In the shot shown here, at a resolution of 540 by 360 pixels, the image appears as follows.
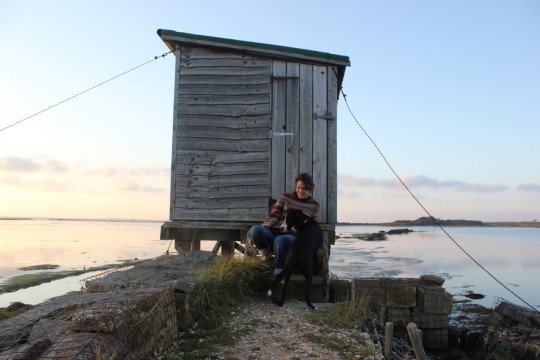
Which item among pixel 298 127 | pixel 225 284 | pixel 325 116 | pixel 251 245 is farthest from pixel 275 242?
pixel 325 116

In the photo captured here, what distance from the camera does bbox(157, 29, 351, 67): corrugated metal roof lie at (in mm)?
8609

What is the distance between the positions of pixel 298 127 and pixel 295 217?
116 inches

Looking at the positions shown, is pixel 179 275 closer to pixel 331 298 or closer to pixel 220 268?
pixel 220 268

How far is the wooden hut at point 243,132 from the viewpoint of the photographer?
8508 mm

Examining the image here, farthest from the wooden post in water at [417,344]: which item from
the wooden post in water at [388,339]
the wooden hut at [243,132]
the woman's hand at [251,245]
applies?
the wooden hut at [243,132]

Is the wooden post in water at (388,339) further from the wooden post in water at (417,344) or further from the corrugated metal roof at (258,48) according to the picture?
the corrugated metal roof at (258,48)

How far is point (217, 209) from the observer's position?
8578mm

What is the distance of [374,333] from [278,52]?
5.64m

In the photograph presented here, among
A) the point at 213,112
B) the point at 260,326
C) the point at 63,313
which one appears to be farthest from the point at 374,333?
the point at 213,112

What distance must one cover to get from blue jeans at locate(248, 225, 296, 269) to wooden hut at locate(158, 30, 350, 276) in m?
2.01

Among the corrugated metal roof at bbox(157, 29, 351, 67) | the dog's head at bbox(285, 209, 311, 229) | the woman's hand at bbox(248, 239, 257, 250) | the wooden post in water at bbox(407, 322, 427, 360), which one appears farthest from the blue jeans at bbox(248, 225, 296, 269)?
the corrugated metal roof at bbox(157, 29, 351, 67)

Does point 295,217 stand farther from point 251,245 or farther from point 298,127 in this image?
point 298,127

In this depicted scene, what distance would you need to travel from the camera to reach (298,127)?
8.58 metres

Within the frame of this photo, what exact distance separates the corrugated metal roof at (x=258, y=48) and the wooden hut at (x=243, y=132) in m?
0.02
